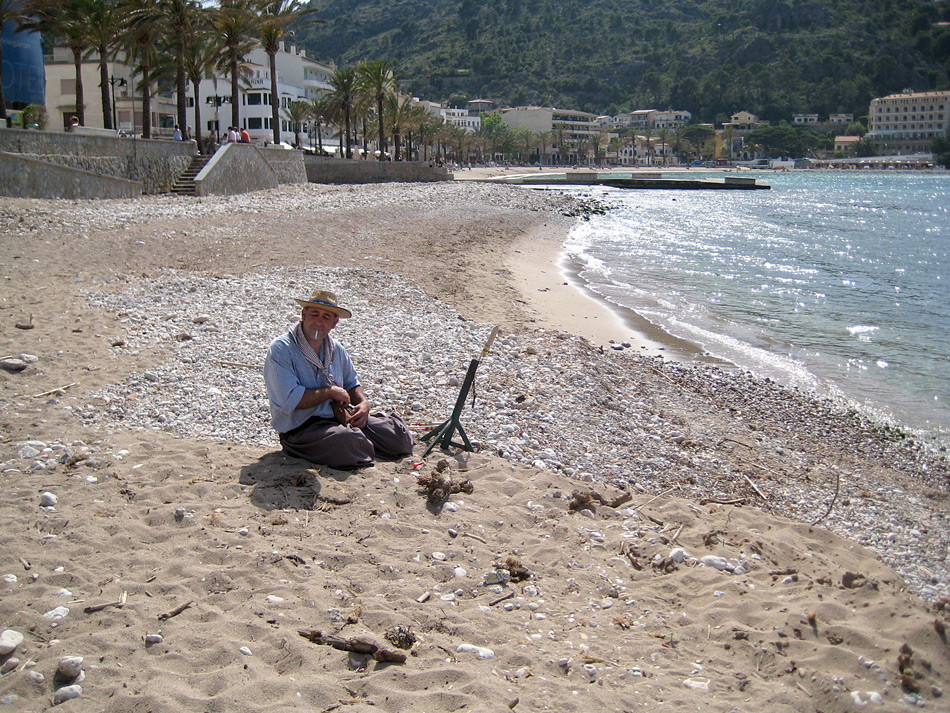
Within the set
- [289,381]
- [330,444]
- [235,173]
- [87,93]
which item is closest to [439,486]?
[330,444]

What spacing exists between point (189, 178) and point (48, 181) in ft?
24.6

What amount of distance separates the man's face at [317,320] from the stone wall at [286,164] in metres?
30.4

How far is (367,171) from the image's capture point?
5112cm

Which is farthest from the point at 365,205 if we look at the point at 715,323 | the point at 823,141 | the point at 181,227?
the point at 823,141

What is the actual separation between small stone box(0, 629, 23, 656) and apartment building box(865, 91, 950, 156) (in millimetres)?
198732

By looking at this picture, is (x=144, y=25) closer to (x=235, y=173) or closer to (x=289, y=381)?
(x=235, y=173)

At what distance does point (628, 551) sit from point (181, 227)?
14.5m

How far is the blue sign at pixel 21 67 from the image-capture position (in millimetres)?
34062

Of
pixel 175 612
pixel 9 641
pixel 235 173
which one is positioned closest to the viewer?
pixel 9 641

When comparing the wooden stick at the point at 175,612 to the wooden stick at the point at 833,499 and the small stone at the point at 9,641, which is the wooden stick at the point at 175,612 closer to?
the small stone at the point at 9,641

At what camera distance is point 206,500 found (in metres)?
5.15

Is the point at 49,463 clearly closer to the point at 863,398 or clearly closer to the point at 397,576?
the point at 397,576

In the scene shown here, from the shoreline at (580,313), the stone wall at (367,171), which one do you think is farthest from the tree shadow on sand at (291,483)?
the stone wall at (367,171)

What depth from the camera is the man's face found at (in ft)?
18.2
